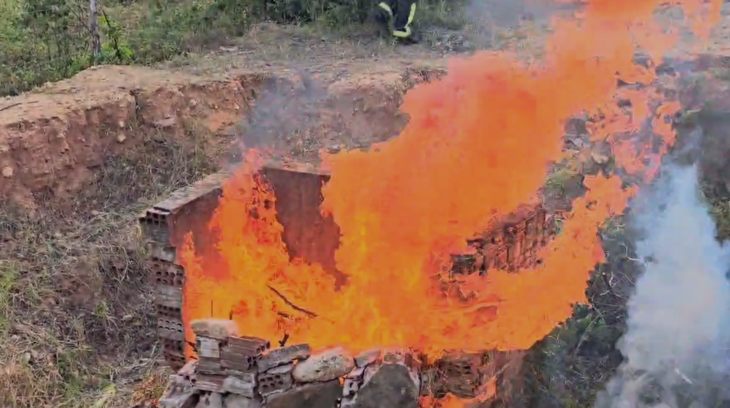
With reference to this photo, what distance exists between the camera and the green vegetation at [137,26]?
406 inches

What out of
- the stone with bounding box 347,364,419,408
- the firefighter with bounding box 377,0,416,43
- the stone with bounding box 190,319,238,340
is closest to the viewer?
the stone with bounding box 347,364,419,408

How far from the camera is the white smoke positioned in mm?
6320

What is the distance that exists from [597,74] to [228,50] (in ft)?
17.2

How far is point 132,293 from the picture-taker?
748cm

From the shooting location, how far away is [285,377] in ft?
16.3

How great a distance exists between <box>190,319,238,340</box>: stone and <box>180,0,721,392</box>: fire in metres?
0.89

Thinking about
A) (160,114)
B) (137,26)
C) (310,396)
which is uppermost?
(137,26)

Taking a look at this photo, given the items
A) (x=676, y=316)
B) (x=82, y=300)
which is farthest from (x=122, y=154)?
(x=676, y=316)

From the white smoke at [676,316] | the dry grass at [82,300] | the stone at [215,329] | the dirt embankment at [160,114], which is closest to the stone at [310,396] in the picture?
the stone at [215,329]

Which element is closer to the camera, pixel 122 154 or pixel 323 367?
pixel 323 367

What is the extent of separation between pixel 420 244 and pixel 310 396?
1317mm

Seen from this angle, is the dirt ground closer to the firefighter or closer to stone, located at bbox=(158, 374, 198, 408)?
the firefighter

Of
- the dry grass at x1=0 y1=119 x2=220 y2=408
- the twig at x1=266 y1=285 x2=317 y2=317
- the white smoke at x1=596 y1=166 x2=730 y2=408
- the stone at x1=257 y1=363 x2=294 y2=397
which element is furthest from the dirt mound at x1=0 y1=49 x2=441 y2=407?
the white smoke at x1=596 y1=166 x2=730 y2=408

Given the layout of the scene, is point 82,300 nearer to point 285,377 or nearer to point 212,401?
point 212,401
